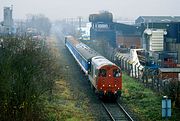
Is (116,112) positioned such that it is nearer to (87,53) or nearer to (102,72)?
(102,72)

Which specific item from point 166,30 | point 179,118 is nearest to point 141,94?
point 179,118

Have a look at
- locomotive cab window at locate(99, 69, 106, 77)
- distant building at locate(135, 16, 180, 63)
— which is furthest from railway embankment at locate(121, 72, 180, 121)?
distant building at locate(135, 16, 180, 63)

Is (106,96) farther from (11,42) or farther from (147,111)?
(11,42)

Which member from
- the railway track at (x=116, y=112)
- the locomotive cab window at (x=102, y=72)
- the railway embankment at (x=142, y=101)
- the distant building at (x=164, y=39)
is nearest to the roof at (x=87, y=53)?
the railway embankment at (x=142, y=101)

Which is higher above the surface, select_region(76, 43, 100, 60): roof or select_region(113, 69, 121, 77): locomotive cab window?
select_region(76, 43, 100, 60): roof

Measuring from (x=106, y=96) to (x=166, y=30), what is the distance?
25563mm

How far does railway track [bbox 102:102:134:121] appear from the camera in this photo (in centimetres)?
2081

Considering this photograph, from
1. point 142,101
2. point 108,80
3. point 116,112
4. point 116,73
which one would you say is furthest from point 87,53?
point 116,112

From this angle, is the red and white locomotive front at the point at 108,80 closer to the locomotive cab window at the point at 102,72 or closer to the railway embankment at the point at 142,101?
the locomotive cab window at the point at 102,72

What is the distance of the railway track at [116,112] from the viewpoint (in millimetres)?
20812

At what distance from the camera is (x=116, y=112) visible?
22.4m

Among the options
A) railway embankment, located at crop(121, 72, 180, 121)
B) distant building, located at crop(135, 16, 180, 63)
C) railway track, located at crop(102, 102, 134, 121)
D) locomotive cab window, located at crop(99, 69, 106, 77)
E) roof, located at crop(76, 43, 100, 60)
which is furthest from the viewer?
distant building, located at crop(135, 16, 180, 63)

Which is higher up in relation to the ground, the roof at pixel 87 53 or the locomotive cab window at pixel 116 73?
the roof at pixel 87 53

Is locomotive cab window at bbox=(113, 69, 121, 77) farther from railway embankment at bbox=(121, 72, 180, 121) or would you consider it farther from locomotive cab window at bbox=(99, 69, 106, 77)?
railway embankment at bbox=(121, 72, 180, 121)
